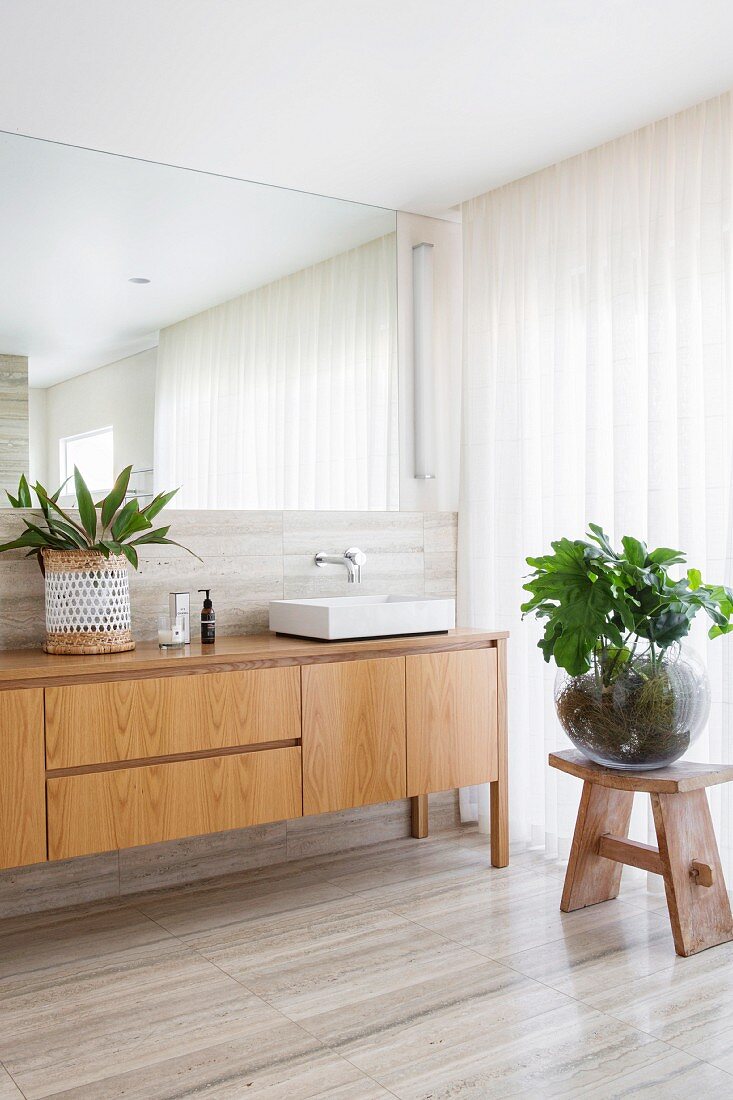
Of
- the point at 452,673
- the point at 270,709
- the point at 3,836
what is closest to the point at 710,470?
the point at 452,673

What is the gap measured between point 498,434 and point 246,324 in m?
0.97

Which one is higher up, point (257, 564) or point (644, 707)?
point (257, 564)

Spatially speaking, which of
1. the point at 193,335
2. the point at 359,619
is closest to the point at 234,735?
the point at 359,619

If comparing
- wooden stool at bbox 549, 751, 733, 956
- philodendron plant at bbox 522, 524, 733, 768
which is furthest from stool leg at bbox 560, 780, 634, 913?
philodendron plant at bbox 522, 524, 733, 768

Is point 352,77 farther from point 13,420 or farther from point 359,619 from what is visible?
point 359,619

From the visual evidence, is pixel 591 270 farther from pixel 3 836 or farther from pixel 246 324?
pixel 3 836

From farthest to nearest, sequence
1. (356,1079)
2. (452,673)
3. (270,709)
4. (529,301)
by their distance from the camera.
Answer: (529,301) → (452,673) → (270,709) → (356,1079)

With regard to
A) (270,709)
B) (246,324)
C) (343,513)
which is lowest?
(270,709)

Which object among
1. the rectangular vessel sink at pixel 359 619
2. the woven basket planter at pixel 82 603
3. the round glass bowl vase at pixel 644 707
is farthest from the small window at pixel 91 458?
the round glass bowl vase at pixel 644 707

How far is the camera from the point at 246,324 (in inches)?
129

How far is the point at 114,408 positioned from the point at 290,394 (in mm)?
629

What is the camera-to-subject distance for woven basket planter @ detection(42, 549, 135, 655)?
2674mm

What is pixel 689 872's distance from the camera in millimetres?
2463

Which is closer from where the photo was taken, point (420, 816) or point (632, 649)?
point (632, 649)
